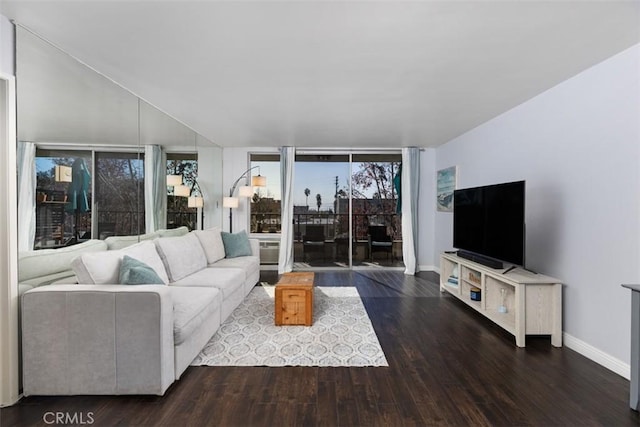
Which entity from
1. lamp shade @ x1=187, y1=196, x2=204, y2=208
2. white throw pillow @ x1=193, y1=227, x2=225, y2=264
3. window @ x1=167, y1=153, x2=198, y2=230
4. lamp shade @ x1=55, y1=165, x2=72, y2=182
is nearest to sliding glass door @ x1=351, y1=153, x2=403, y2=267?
white throw pillow @ x1=193, y1=227, x2=225, y2=264

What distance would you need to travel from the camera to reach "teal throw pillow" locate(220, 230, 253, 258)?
4.80m

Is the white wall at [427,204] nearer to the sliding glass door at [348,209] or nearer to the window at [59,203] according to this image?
the sliding glass door at [348,209]

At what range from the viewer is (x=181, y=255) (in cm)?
356

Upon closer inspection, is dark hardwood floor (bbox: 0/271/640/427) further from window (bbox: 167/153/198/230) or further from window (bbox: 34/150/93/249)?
window (bbox: 167/153/198/230)

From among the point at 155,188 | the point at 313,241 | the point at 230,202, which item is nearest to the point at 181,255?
the point at 155,188

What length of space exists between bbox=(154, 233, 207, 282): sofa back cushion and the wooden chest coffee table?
1.16 meters

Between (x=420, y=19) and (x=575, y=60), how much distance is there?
4.91 feet

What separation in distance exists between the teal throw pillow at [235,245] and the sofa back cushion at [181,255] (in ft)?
2.11

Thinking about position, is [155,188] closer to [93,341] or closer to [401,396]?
[93,341]

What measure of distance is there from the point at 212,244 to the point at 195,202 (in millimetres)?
827

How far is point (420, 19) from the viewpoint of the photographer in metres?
1.88

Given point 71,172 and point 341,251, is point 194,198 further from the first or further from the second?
point 341,251

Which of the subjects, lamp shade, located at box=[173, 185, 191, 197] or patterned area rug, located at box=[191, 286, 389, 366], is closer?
patterned area rug, located at box=[191, 286, 389, 366]

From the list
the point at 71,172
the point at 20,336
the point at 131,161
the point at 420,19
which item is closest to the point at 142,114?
the point at 131,161
